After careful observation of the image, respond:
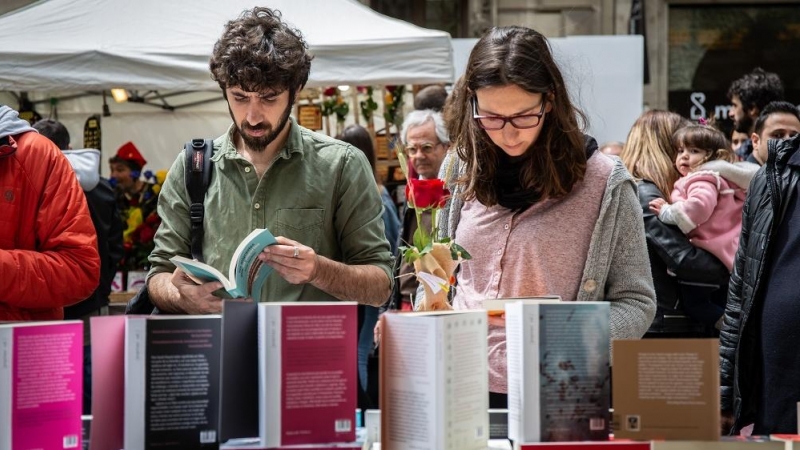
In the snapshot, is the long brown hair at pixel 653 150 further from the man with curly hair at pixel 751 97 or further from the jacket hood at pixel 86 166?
the jacket hood at pixel 86 166

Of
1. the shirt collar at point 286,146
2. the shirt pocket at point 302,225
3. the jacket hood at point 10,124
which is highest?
the jacket hood at point 10,124

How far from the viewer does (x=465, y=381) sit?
213cm

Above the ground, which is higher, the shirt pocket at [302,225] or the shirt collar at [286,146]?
the shirt collar at [286,146]

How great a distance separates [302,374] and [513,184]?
90 cm

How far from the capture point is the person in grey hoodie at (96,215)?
17.3ft

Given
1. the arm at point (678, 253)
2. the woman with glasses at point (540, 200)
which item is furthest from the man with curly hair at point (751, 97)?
the woman with glasses at point (540, 200)

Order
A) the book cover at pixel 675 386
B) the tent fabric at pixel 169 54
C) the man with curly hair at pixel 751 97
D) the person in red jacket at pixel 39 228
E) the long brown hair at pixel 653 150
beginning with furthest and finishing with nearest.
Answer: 1. the man with curly hair at pixel 751 97
2. the tent fabric at pixel 169 54
3. the long brown hair at pixel 653 150
4. the person in red jacket at pixel 39 228
5. the book cover at pixel 675 386

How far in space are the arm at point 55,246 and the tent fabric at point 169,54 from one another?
249 cm

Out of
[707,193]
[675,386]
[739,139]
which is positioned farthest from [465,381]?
[739,139]

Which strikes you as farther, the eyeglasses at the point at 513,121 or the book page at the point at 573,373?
the eyeglasses at the point at 513,121

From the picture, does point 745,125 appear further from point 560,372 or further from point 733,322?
point 560,372

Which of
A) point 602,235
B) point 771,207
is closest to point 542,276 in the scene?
point 602,235

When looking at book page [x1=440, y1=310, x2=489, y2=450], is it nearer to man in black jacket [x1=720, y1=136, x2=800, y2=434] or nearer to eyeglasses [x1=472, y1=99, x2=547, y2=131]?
eyeglasses [x1=472, y1=99, x2=547, y2=131]

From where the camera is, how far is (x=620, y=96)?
22.7 ft
